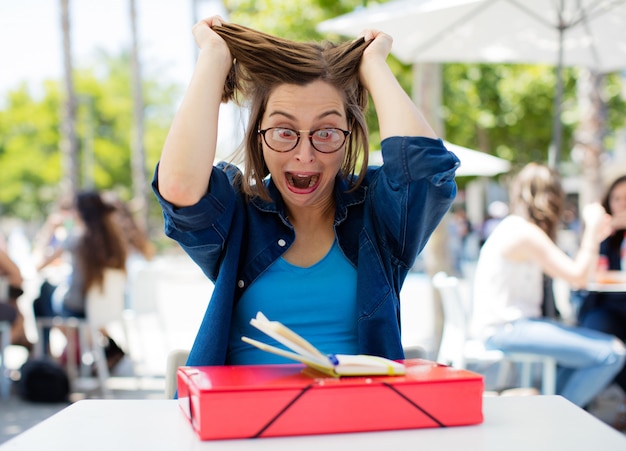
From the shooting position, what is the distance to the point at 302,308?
1.96m

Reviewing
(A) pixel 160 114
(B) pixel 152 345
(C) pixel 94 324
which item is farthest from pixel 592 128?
(A) pixel 160 114

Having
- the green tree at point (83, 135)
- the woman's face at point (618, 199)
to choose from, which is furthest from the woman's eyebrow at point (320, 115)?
the green tree at point (83, 135)

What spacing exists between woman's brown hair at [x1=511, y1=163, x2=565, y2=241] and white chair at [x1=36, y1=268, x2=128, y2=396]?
11.1ft

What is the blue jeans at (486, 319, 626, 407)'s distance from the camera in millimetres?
4375

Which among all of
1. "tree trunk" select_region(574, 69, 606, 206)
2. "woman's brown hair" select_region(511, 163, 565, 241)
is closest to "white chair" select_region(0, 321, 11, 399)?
"woman's brown hair" select_region(511, 163, 565, 241)

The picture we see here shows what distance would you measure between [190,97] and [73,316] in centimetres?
514

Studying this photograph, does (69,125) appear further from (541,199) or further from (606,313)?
(541,199)

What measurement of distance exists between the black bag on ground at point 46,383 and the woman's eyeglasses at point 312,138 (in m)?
4.57

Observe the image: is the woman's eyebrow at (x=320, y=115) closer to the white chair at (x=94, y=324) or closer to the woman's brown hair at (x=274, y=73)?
the woman's brown hair at (x=274, y=73)

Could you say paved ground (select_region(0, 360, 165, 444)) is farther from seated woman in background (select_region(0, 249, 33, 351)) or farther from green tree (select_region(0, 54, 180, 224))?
green tree (select_region(0, 54, 180, 224))

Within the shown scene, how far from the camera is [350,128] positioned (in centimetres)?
213

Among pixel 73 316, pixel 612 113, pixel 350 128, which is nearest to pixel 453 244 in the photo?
pixel 612 113

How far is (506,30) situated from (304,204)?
5.09 meters

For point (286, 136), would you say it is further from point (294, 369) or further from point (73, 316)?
point (73, 316)
